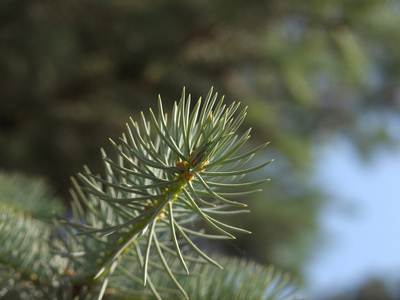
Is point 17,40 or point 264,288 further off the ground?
point 17,40

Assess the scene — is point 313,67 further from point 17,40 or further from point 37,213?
point 37,213

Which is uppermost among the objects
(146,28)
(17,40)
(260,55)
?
(260,55)

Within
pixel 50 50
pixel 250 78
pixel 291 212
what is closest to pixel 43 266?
pixel 50 50

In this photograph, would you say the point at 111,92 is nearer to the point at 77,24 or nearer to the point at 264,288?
the point at 77,24

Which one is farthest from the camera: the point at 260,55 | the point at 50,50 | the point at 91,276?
the point at 260,55

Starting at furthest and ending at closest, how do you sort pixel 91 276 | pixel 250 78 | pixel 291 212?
1. pixel 291 212
2. pixel 250 78
3. pixel 91 276

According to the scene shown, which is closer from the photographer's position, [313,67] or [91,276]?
[91,276]
